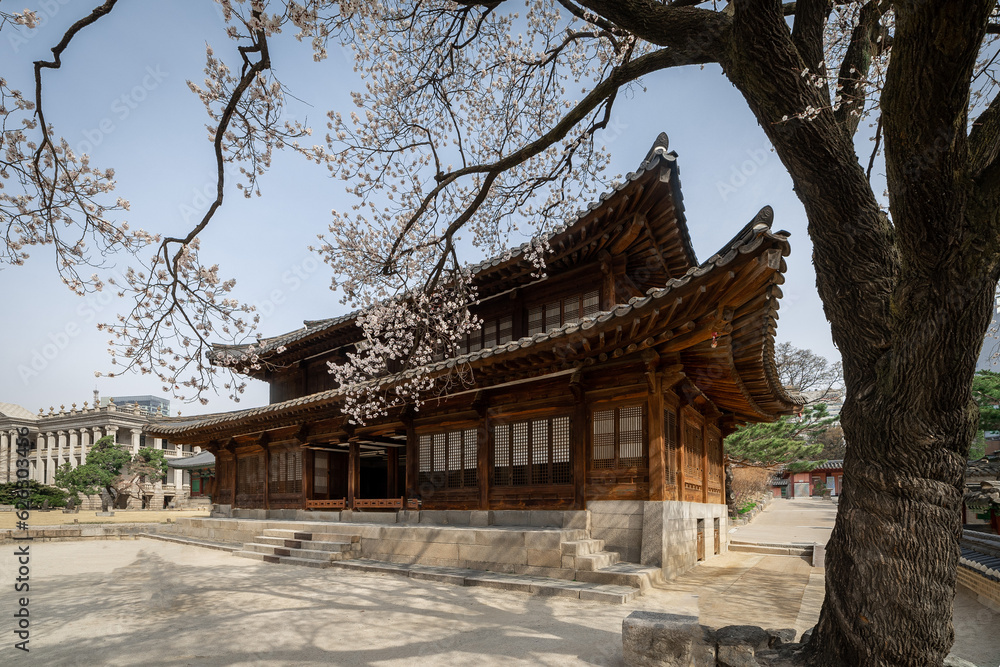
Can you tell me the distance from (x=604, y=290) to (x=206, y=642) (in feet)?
30.9

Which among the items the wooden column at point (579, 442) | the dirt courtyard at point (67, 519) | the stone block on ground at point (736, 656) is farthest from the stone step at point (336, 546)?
the dirt courtyard at point (67, 519)

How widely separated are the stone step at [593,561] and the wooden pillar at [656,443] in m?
1.30

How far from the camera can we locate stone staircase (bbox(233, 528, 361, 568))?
499 inches

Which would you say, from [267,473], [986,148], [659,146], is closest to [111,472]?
[267,473]

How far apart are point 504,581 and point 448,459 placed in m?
4.37

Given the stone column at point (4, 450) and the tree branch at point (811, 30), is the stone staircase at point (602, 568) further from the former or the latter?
the stone column at point (4, 450)

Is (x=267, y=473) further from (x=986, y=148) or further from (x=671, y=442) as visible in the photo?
(x=986, y=148)

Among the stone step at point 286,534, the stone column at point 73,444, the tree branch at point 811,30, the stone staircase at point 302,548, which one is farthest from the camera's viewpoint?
the stone column at point 73,444

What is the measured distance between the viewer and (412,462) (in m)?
14.2

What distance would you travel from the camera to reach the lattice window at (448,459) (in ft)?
42.9

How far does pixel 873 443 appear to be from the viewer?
397 cm

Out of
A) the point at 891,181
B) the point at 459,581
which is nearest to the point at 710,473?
the point at 459,581

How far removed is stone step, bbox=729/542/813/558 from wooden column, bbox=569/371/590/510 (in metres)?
8.61

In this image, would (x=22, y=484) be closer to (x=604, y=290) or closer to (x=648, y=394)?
(x=648, y=394)
